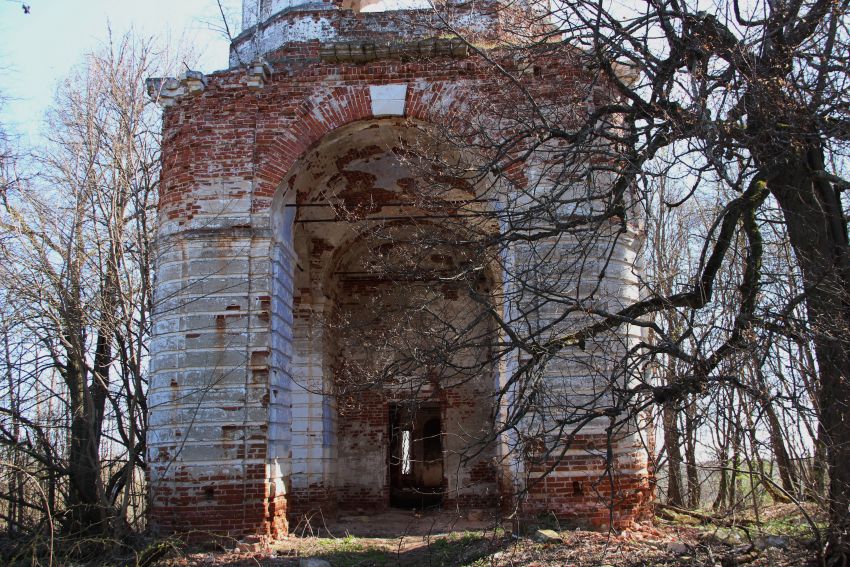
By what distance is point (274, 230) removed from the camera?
34.0 ft

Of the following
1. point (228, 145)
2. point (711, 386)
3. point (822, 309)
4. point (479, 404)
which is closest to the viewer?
point (711, 386)

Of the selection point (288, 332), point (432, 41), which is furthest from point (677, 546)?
point (432, 41)

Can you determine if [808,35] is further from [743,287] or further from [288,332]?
[288,332]

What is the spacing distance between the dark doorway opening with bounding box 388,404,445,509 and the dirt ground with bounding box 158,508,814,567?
225 inches

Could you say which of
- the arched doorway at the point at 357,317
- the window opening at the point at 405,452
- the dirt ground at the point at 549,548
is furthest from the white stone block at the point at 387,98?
the window opening at the point at 405,452

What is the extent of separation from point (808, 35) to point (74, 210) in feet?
30.7

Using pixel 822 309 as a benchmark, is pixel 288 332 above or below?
above

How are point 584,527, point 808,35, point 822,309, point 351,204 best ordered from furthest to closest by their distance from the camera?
1. point 351,204
2. point 584,527
3. point 808,35
4. point 822,309

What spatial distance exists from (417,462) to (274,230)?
29.8ft

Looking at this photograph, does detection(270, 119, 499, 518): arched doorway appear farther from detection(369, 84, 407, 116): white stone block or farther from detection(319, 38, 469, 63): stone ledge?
detection(319, 38, 469, 63): stone ledge

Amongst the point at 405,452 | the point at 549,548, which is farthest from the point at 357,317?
the point at 549,548

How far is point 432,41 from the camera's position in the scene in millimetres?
10602

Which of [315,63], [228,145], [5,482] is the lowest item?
[5,482]

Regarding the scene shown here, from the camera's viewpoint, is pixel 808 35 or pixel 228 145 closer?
pixel 808 35
